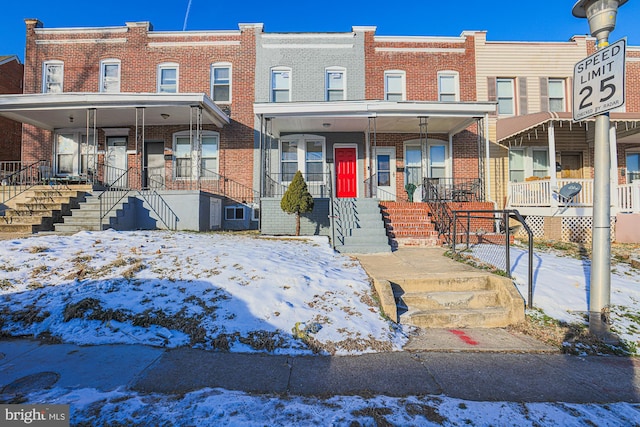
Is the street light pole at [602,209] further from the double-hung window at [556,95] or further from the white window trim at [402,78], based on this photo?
the double-hung window at [556,95]

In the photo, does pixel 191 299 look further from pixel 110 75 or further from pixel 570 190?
pixel 110 75

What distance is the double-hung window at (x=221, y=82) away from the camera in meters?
13.7

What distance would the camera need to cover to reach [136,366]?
2.95 m

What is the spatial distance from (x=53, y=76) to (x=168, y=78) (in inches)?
191

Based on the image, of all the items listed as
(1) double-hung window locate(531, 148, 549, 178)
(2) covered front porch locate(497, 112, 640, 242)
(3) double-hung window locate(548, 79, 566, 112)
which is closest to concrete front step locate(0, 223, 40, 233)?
(2) covered front porch locate(497, 112, 640, 242)

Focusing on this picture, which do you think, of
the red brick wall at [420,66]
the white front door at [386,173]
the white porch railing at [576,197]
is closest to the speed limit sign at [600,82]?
the white porch railing at [576,197]

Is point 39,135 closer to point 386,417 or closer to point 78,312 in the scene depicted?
point 78,312

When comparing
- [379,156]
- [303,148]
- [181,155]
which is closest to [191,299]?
[303,148]

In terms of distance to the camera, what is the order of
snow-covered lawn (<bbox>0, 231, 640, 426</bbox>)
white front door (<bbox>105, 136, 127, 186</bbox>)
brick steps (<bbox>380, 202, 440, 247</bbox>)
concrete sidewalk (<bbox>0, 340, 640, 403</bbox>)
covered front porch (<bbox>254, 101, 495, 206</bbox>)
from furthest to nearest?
white front door (<bbox>105, 136, 127, 186</bbox>) → covered front porch (<bbox>254, 101, 495, 206</bbox>) → brick steps (<bbox>380, 202, 440, 247</bbox>) → concrete sidewalk (<bbox>0, 340, 640, 403</bbox>) → snow-covered lawn (<bbox>0, 231, 640, 426</bbox>)

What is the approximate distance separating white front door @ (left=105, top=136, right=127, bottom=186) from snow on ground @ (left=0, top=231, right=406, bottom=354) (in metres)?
7.93

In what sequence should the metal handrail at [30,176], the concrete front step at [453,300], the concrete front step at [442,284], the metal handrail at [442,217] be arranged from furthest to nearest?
1. the metal handrail at [30,176]
2. the metal handrail at [442,217]
3. the concrete front step at [442,284]
4. the concrete front step at [453,300]

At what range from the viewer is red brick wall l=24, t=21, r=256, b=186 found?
13.6 meters

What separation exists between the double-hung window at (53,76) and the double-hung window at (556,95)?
20.8m

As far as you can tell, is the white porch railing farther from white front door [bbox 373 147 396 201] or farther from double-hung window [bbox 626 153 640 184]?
double-hung window [bbox 626 153 640 184]
